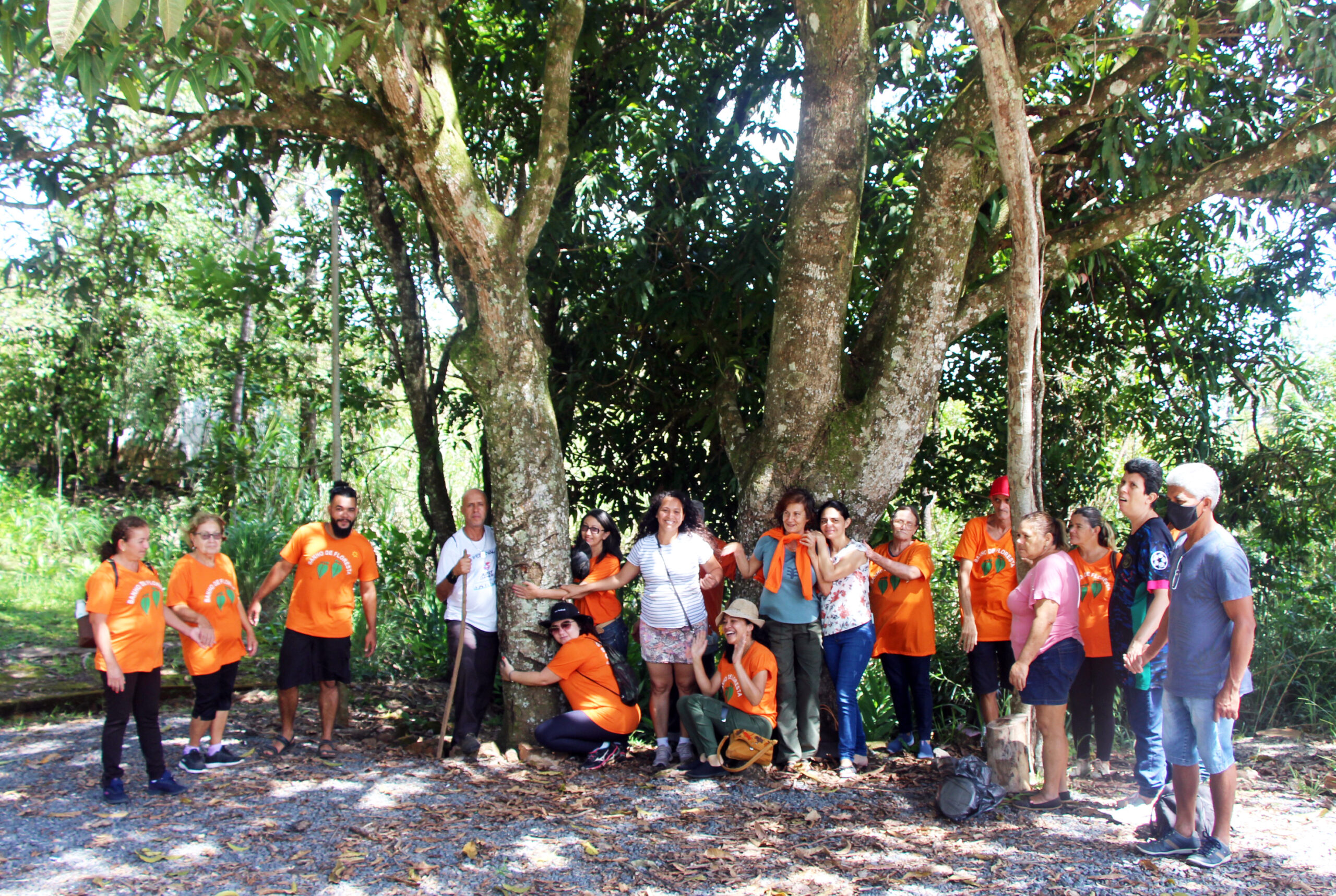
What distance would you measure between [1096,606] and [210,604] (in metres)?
4.92

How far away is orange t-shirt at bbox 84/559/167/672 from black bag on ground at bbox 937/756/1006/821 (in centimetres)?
400

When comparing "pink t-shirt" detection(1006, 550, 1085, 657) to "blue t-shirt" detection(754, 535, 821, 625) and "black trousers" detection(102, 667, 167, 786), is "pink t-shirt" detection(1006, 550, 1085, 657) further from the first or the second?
"black trousers" detection(102, 667, 167, 786)

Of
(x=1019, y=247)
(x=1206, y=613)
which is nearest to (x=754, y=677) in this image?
(x=1206, y=613)

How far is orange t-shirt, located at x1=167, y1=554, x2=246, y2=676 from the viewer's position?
5203mm

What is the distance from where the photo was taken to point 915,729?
5852mm

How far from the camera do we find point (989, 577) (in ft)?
19.1

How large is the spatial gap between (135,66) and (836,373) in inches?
159

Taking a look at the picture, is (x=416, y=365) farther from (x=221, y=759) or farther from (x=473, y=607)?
(x=221, y=759)

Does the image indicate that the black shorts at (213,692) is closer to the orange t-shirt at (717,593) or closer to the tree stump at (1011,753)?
Answer: the orange t-shirt at (717,593)

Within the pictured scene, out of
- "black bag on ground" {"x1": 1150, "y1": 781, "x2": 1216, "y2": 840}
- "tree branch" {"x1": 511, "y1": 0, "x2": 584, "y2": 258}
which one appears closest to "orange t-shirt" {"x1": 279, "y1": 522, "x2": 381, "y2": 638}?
"tree branch" {"x1": 511, "y1": 0, "x2": 584, "y2": 258}

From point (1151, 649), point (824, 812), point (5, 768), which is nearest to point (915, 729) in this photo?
point (824, 812)

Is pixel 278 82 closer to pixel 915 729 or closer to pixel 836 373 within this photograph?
pixel 836 373

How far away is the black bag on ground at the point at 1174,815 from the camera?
405 cm

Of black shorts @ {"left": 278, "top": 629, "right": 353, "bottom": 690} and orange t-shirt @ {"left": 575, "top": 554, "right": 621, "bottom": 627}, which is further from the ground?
orange t-shirt @ {"left": 575, "top": 554, "right": 621, "bottom": 627}
